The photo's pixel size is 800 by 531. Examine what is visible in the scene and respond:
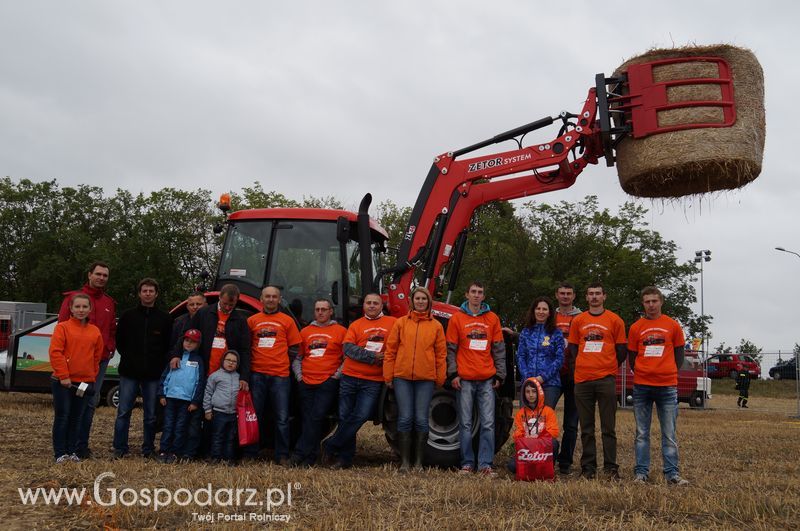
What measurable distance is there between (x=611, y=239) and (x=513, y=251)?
267 inches

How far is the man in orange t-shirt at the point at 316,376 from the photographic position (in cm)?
704

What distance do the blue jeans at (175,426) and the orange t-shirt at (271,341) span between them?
74cm

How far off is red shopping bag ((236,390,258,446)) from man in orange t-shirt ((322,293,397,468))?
0.73 metres

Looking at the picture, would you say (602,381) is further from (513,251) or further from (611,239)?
(611,239)

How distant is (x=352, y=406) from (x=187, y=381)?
155 centimetres

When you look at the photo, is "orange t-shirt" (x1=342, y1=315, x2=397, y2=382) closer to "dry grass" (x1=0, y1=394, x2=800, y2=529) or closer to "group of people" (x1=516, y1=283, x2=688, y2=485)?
"dry grass" (x1=0, y1=394, x2=800, y2=529)

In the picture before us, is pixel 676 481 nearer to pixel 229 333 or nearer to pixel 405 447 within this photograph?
pixel 405 447

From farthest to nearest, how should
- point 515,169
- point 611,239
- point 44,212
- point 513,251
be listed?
point 44,212 < point 611,239 < point 513,251 < point 515,169

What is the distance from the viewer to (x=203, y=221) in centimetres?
3884

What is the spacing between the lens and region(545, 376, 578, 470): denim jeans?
23.2 ft

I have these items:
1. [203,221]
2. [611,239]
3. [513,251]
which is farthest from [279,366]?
[203,221]

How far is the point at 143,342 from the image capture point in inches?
283

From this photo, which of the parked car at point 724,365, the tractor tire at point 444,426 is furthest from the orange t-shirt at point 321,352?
the parked car at point 724,365

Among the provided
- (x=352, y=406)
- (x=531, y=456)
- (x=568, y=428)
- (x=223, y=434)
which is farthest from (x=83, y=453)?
(x=568, y=428)
